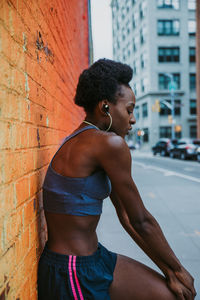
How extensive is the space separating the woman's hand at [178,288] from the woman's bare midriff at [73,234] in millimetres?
460

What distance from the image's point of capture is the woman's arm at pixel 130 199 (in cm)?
156

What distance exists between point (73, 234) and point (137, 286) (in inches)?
18.4

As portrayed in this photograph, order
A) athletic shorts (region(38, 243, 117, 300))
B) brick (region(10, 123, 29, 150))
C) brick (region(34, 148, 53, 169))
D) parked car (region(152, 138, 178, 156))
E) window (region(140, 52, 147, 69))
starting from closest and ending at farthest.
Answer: brick (region(10, 123, 29, 150))
athletic shorts (region(38, 243, 117, 300))
brick (region(34, 148, 53, 169))
parked car (region(152, 138, 178, 156))
window (region(140, 52, 147, 69))

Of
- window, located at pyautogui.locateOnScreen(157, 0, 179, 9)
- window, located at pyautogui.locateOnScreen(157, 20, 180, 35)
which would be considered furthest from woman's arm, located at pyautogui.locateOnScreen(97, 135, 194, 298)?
window, located at pyautogui.locateOnScreen(157, 0, 179, 9)

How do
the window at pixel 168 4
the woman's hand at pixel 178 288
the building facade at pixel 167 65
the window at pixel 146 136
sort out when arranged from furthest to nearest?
the window at pixel 146 136
the window at pixel 168 4
the building facade at pixel 167 65
the woman's hand at pixel 178 288

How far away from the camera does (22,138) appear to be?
156 centimetres

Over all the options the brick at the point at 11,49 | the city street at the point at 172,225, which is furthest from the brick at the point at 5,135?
the city street at the point at 172,225

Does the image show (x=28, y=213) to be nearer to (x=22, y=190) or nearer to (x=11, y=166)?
(x=22, y=190)

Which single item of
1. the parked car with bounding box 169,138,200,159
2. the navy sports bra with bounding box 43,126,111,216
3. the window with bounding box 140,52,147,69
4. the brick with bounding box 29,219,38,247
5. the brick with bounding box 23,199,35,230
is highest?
the window with bounding box 140,52,147,69

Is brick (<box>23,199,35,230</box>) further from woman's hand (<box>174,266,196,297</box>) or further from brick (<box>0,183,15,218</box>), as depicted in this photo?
woman's hand (<box>174,266,196,297</box>)

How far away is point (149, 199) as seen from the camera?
7.08 m

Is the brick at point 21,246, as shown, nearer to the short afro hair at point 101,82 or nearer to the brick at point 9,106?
the brick at point 9,106

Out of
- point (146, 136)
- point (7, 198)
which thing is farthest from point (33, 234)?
point (146, 136)

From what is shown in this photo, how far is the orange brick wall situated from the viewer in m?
1.28
